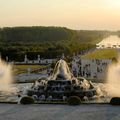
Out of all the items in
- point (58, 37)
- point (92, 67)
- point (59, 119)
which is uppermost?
point (58, 37)

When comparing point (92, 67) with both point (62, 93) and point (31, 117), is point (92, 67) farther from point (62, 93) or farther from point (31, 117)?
point (31, 117)

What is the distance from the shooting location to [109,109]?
22.1 meters

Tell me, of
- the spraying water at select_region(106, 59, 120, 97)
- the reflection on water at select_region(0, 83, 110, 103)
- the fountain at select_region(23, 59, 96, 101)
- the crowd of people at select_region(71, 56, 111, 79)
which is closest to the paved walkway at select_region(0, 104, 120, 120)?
the reflection on water at select_region(0, 83, 110, 103)

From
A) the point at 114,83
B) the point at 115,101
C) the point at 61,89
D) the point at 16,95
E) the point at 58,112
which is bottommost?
the point at 58,112

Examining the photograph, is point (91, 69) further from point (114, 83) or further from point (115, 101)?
point (115, 101)

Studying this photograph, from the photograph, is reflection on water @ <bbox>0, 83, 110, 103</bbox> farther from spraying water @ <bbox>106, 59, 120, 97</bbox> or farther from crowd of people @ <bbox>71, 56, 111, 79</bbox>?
crowd of people @ <bbox>71, 56, 111, 79</bbox>

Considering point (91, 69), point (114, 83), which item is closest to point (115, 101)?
point (114, 83)

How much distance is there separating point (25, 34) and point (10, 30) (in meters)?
5.32

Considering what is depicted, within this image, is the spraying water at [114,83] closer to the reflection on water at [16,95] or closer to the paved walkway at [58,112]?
the reflection on water at [16,95]

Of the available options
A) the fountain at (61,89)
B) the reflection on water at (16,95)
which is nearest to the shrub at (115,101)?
the reflection on water at (16,95)

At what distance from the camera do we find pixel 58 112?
2139 cm

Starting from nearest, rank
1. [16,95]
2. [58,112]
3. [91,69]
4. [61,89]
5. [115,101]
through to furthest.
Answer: [58,112]
[115,101]
[61,89]
[16,95]
[91,69]

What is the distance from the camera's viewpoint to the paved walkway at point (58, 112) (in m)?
20.1

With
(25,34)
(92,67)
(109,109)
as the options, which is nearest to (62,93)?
(109,109)
